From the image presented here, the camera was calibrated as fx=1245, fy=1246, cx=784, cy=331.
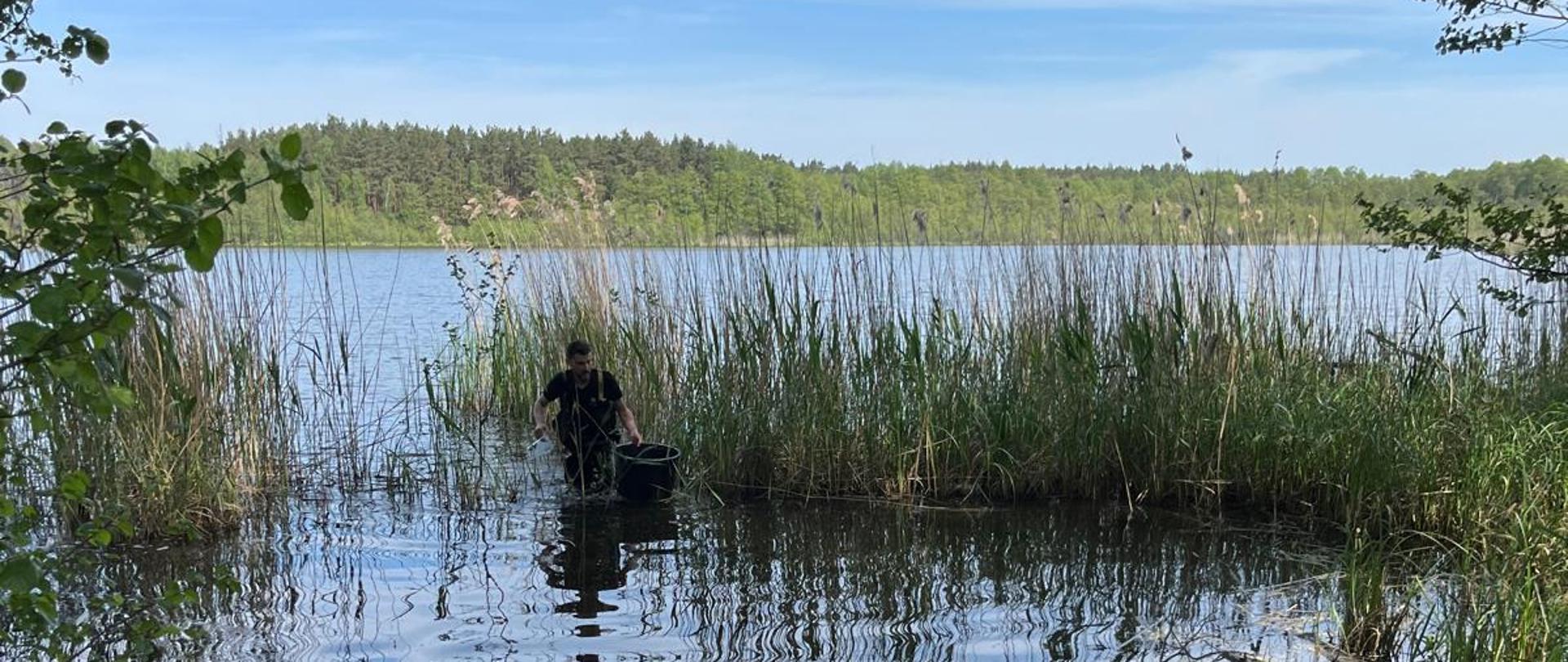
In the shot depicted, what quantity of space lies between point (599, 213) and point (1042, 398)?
3305 mm

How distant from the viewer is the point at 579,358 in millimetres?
6547

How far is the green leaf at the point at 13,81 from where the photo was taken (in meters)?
1.78

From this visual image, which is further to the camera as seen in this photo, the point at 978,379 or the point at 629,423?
the point at 978,379

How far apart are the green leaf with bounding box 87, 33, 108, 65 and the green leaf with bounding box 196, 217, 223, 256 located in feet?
1.36

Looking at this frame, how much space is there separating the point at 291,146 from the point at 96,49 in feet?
1.56

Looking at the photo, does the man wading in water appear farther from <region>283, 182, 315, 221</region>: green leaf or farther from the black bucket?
<region>283, 182, 315, 221</region>: green leaf

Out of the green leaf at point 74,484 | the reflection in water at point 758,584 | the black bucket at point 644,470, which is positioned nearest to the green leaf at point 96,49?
the green leaf at point 74,484

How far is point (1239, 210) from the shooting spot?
669cm

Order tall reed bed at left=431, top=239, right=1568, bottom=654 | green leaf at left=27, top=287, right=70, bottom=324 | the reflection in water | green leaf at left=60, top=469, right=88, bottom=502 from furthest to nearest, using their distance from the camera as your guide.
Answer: tall reed bed at left=431, top=239, right=1568, bottom=654
the reflection in water
green leaf at left=60, top=469, right=88, bottom=502
green leaf at left=27, top=287, right=70, bottom=324

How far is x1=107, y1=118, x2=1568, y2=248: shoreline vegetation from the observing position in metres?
6.80

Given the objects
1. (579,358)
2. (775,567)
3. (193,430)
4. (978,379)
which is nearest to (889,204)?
(978,379)

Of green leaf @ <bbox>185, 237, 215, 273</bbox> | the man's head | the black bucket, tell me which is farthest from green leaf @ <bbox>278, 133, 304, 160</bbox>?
the man's head

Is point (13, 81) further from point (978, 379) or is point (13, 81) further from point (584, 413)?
point (978, 379)

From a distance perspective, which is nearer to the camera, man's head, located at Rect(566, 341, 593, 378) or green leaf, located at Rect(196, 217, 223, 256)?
green leaf, located at Rect(196, 217, 223, 256)
